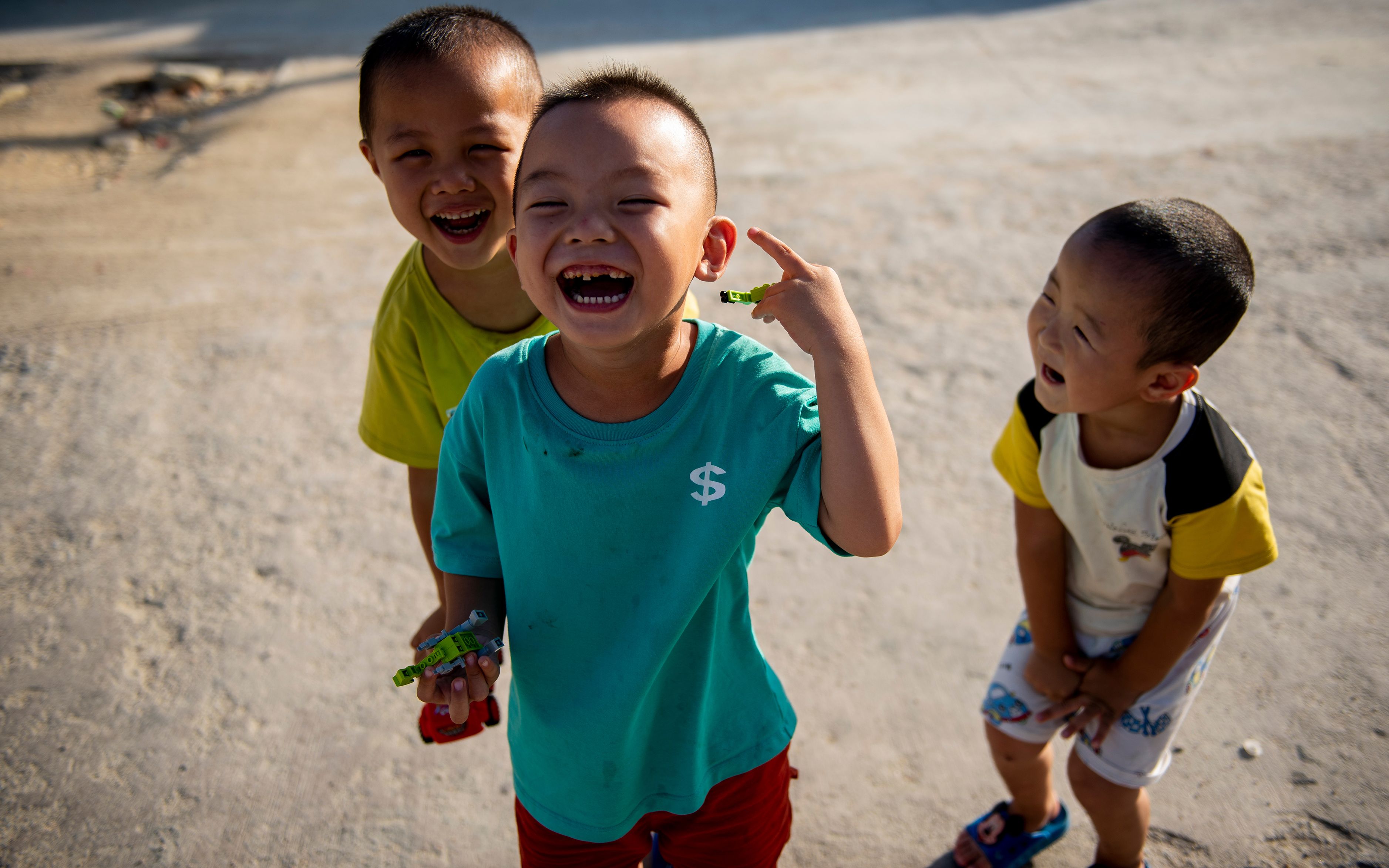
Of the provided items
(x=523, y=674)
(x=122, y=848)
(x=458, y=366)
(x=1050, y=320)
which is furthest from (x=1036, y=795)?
(x=122, y=848)

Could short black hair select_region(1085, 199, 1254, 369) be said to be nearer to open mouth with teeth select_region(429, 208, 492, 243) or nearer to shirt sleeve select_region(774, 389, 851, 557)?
shirt sleeve select_region(774, 389, 851, 557)

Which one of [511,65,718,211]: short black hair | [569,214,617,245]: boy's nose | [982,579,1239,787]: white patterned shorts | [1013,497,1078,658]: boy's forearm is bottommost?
[982,579,1239,787]: white patterned shorts

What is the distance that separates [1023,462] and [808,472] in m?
0.74

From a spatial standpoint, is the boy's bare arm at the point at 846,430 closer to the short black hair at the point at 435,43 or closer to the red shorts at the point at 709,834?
the red shorts at the point at 709,834

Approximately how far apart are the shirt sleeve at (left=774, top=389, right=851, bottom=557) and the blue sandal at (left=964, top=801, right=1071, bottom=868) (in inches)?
44.2

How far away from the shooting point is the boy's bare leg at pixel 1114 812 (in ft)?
5.97

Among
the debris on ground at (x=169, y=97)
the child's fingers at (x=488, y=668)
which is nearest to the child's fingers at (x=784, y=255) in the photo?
the child's fingers at (x=488, y=668)

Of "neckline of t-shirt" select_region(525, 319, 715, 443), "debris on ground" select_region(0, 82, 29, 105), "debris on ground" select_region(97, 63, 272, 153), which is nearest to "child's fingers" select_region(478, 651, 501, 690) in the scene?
"neckline of t-shirt" select_region(525, 319, 715, 443)

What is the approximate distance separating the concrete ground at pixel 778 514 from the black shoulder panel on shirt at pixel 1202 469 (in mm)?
938

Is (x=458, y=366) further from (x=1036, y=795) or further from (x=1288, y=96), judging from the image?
(x=1288, y=96)

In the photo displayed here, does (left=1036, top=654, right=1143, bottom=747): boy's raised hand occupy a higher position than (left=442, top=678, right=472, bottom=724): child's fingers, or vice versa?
(left=442, top=678, right=472, bottom=724): child's fingers

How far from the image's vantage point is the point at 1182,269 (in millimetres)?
1449

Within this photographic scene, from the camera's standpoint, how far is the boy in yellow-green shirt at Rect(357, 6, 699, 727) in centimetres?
164

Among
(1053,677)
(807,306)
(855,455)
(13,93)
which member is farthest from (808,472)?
(13,93)
